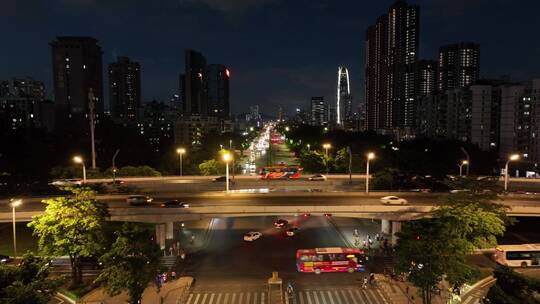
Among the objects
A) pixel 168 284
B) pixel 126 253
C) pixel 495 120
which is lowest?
pixel 168 284

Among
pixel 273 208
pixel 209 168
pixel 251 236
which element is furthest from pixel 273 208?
pixel 209 168

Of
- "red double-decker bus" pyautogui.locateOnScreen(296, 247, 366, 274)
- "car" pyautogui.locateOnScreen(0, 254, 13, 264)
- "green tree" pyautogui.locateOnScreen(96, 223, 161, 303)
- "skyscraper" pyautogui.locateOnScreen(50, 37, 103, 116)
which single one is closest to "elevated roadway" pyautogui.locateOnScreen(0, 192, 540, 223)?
"car" pyautogui.locateOnScreen(0, 254, 13, 264)

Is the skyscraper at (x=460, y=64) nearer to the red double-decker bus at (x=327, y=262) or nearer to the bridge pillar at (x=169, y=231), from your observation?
the red double-decker bus at (x=327, y=262)

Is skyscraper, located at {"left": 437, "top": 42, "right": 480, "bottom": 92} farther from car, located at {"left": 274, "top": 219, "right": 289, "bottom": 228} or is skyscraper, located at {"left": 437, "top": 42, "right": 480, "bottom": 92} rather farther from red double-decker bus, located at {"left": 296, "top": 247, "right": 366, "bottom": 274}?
red double-decker bus, located at {"left": 296, "top": 247, "right": 366, "bottom": 274}

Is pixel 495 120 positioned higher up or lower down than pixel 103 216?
higher up

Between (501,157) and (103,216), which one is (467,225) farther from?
(501,157)

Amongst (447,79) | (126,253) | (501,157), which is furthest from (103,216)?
(447,79)

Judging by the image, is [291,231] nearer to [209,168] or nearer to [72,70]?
[209,168]

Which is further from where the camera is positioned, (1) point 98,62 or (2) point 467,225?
(1) point 98,62
